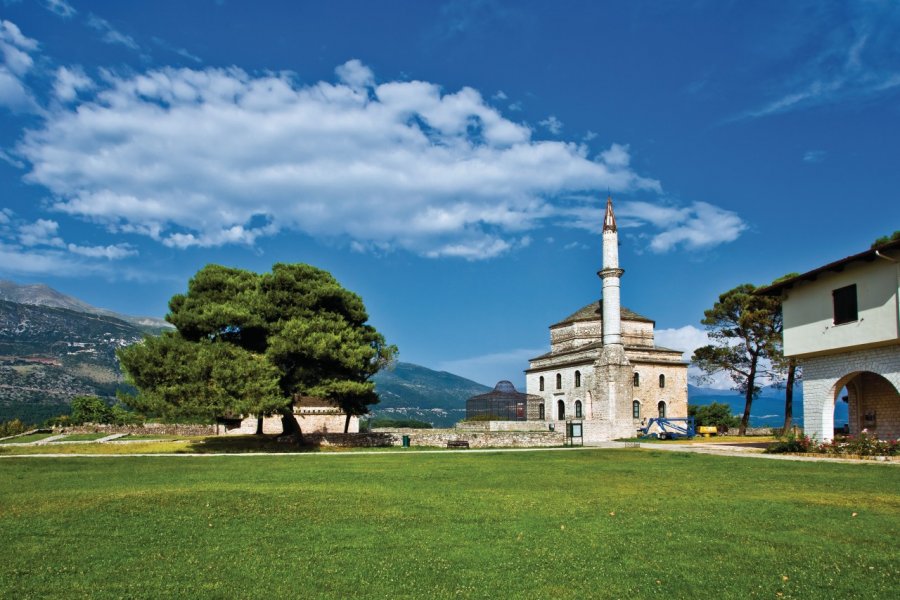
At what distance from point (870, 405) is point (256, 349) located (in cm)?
2569

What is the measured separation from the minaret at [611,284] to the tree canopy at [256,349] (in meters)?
21.0

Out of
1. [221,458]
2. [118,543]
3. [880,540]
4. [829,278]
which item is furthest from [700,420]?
[118,543]

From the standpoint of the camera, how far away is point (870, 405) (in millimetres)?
26281

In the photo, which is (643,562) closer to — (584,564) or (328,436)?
(584,564)

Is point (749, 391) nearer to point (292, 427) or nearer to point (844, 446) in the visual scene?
point (844, 446)

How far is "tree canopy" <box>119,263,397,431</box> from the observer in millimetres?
24688

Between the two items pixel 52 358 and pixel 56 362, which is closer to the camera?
pixel 56 362

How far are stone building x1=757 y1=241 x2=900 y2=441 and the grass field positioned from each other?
8.03 meters

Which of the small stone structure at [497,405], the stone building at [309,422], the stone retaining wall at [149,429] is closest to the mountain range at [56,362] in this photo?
the small stone structure at [497,405]

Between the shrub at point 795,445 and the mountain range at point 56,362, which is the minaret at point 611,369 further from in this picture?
the mountain range at point 56,362

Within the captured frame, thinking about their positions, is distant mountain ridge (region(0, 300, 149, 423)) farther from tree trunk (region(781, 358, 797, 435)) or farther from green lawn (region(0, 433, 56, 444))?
tree trunk (region(781, 358, 797, 435))

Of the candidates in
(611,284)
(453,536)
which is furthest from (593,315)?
(453,536)

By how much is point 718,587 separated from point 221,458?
1972 centimetres

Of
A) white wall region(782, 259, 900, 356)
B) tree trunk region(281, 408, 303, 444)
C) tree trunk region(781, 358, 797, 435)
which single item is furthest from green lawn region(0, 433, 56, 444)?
tree trunk region(781, 358, 797, 435)
